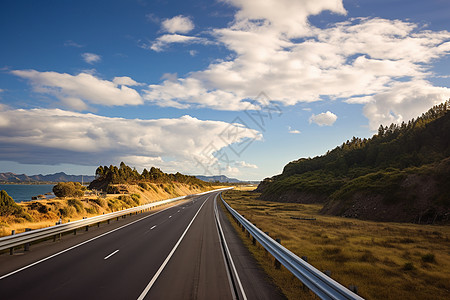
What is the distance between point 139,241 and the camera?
49.1 ft

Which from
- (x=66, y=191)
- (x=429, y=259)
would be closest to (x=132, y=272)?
(x=429, y=259)

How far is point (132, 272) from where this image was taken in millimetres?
9078

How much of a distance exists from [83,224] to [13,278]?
1141 cm

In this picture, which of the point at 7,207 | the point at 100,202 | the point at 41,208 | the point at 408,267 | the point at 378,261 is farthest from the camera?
the point at 100,202

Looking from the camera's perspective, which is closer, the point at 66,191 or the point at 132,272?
the point at 132,272

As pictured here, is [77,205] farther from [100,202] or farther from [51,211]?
[100,202]

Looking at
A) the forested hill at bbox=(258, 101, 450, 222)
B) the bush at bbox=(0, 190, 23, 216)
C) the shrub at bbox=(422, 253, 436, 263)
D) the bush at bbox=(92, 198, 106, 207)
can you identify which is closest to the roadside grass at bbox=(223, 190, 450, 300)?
the shrub at bbox=(422, 253, 436, 263)

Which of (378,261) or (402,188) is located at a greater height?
(402,188)

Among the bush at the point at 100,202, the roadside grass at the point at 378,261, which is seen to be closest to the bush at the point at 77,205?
the bush at the point at 100,202

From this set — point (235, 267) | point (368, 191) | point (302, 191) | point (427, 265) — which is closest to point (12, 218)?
point (235, 267)

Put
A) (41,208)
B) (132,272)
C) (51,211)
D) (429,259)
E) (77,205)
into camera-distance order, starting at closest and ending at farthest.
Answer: (132,272) → (429,259) → (51,211) → (41,208) → (77,205)

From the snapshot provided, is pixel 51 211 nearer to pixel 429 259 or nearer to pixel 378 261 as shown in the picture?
pixel 378 261

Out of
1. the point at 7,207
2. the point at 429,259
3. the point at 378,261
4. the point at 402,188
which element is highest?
the point at 402,188

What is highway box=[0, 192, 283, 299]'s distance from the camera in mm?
7195
